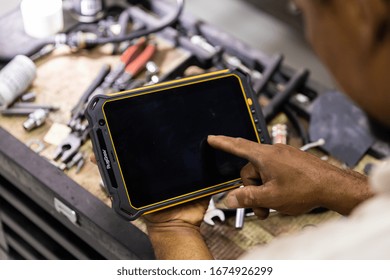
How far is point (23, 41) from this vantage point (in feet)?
4.04

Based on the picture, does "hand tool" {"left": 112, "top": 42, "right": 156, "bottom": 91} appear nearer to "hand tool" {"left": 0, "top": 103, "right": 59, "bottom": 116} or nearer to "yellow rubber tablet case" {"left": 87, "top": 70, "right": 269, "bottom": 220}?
"hand tool" {"left": 0, "top": 103, "right": 59, "bottom": 116}

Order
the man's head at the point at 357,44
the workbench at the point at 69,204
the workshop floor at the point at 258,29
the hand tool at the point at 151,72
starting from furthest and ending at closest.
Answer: the workshop floor at the point at 258,29
the hand tool at the point at 151,72
the workbench at the point at 69,204
the man's head at the point at 357,44

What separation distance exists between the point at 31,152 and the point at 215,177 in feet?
1.17

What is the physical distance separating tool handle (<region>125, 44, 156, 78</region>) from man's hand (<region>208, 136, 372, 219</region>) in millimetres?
367

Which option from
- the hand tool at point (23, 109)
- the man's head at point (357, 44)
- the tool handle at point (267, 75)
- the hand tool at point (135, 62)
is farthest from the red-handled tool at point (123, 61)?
the man's head at point (357, 44)

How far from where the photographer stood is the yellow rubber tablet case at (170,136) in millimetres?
868

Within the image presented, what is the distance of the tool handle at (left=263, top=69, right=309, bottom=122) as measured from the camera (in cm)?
111

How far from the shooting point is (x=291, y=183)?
0.85 metres

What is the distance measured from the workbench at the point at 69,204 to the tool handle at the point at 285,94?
0.05 metres

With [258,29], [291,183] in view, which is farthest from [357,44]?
[258,29]

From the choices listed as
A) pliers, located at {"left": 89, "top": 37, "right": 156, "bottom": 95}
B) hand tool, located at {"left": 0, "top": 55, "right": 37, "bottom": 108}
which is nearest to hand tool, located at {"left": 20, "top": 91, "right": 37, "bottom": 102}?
hand tool, located at {"left": 0, "top": 55, "right": 37, "bottom": 108}

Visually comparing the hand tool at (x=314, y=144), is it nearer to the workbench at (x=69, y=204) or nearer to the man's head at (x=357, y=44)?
the workbench at (x=69, y=204)
